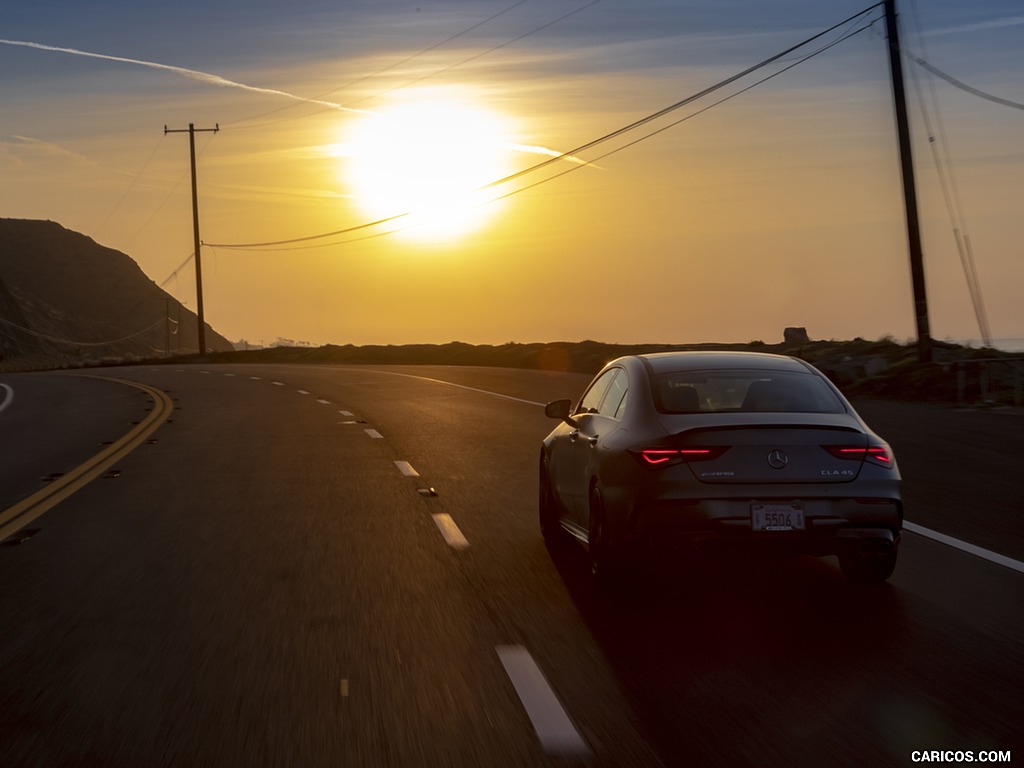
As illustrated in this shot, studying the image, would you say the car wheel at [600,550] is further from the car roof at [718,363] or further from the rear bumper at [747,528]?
the car roof at [718,363]

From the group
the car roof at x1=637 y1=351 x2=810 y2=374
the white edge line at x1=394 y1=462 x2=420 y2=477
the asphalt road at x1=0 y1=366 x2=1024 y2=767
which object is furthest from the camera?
the white edge line at x1=394 y1=462 x2=420 y2=477

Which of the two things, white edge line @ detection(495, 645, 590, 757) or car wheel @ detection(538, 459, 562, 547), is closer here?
white edge line @ detection(495, 645, 590, 757)

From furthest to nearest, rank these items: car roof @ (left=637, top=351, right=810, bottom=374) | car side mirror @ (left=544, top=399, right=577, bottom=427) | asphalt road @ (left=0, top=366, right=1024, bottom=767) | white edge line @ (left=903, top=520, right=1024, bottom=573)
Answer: car side mirror @ (left=544, top=399, right=577, bottom=427) → white edge line @ (left=903, top=520, right=1024, bottom=573) → car roof @ (left=637, top=351, right=810, bottom=374) → asphalt road @ (left=0, top=366, right=1024, bottom=767)

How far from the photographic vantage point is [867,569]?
7.68 metres

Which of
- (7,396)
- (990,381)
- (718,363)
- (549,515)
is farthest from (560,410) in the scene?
(7,396)

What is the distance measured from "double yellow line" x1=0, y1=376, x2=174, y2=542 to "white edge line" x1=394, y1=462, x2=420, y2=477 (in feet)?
10.9

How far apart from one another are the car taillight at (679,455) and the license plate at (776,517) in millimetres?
366

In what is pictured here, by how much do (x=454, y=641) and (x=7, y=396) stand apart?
2867 cm

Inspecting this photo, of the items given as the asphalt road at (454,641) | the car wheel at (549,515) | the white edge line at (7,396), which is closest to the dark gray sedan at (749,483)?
the asphalt road at (454,641)

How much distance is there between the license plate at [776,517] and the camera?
690cm

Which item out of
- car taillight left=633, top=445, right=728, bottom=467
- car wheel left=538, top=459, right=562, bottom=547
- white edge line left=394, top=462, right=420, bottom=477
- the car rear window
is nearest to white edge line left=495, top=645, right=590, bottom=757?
car taillight left=633, top=445, right=728, bottom=467

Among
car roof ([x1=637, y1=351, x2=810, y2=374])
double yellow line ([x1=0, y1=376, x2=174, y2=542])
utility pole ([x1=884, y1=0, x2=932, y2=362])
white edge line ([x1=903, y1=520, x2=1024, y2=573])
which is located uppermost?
utility pole ([x1=884, y1=0, x2=932, y2=362])

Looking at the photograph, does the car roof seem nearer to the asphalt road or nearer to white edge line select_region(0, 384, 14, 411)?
the asphalt road

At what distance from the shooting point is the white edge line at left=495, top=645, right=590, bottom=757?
4.76 m
